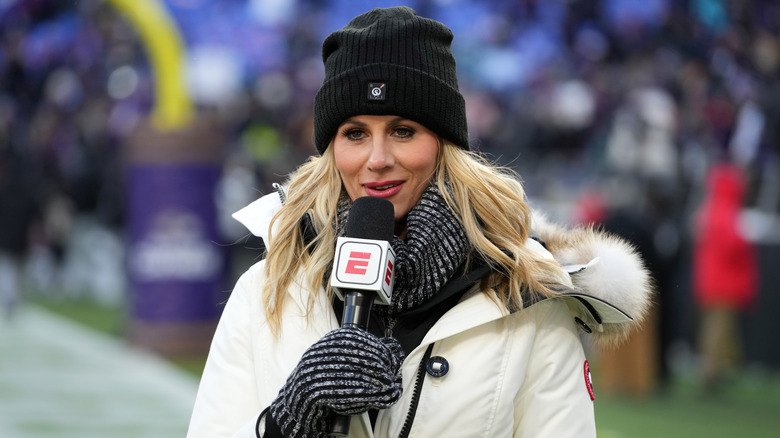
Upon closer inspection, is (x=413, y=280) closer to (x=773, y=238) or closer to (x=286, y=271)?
(x=286, y=271)

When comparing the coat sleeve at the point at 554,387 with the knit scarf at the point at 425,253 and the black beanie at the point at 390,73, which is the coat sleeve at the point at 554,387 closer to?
the knit scarf at the point at 425,253

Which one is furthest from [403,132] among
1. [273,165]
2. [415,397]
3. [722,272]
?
[273,165]

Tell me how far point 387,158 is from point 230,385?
0.62 meters

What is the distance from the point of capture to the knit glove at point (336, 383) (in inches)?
92.0

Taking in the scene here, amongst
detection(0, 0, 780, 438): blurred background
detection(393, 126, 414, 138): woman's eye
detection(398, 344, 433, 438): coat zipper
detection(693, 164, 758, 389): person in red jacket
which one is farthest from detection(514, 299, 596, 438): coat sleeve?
detection(693, 164, 758, 389): person in red jacket

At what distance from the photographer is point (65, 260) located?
20906mm

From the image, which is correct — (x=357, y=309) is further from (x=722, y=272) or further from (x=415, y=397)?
(x=722, y=272)

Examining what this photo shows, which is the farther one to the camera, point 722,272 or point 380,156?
point 722,272

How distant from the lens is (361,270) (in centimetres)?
245

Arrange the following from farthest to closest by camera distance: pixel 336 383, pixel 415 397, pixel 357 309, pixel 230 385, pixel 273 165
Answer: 1. pixel 273 165
2. pixel 230 385
3. pixel 415 397
4. pixel 357 309
5. pixel 336 383

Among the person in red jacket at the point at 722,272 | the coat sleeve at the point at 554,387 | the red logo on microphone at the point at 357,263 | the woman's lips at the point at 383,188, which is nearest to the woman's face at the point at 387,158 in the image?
the woman's lips at the point at 383,188

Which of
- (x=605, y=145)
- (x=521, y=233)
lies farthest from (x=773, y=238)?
(x=521, y=233)

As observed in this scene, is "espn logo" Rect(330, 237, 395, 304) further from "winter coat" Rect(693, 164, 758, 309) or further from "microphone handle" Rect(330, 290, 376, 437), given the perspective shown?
"winter coat" Rect(693, 164, 758, 309)

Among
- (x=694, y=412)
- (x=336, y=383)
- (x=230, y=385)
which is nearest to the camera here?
(x=336, y=383)
